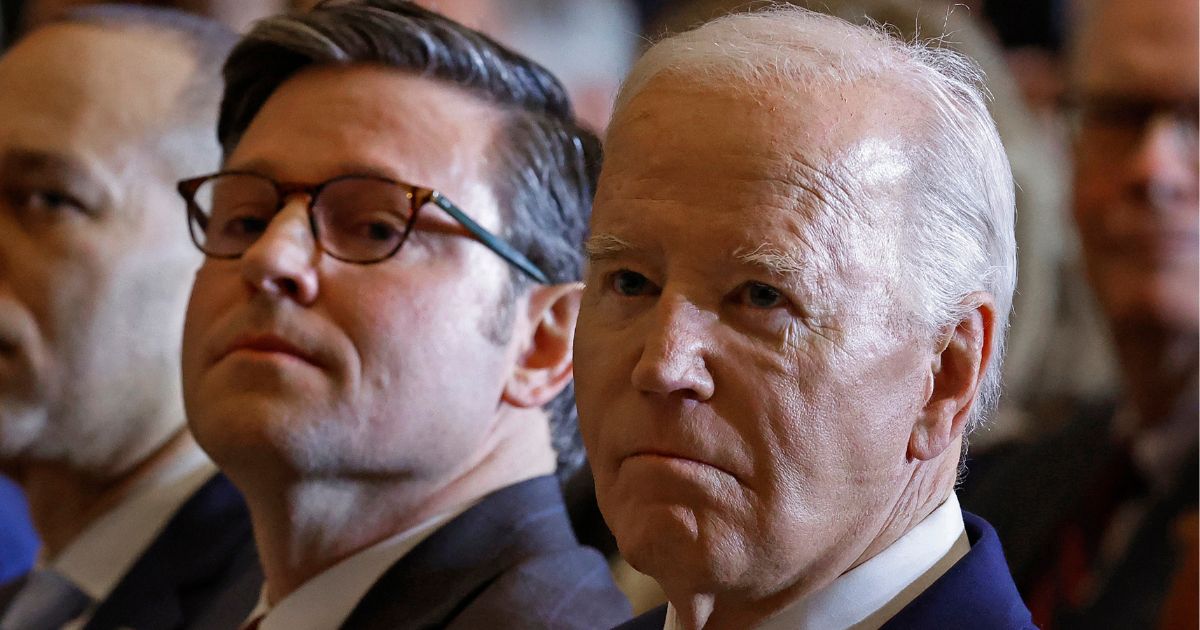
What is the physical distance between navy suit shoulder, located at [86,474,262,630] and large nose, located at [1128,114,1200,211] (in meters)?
1.51

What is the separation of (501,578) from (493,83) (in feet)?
2.06

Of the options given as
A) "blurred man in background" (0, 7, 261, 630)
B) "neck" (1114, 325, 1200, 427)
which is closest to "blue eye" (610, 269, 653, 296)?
"blurred man in background" (0, 7, 261, 630)

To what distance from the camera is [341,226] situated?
190 cm

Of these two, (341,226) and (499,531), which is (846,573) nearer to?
(499,531)

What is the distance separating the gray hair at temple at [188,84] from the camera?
2.58m

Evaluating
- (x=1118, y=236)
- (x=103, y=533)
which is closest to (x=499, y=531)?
(x=103, y=533)

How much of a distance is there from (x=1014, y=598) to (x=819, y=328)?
31cm

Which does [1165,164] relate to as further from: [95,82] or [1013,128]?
[95,82]

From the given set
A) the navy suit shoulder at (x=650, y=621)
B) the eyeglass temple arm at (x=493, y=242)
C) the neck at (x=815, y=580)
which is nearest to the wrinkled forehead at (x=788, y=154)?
the neck at (x=815, y=580)

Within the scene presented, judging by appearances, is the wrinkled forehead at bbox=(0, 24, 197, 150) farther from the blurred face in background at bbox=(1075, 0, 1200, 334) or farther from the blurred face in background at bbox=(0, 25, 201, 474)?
the blurred face in background at bbox=(1075, 0, 1200, 334)

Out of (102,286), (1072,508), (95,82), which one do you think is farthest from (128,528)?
(1072,508)

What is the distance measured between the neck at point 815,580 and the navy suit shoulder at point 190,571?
3.29 ft

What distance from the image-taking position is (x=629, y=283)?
141cm

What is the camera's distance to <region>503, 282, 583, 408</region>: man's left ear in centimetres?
199
